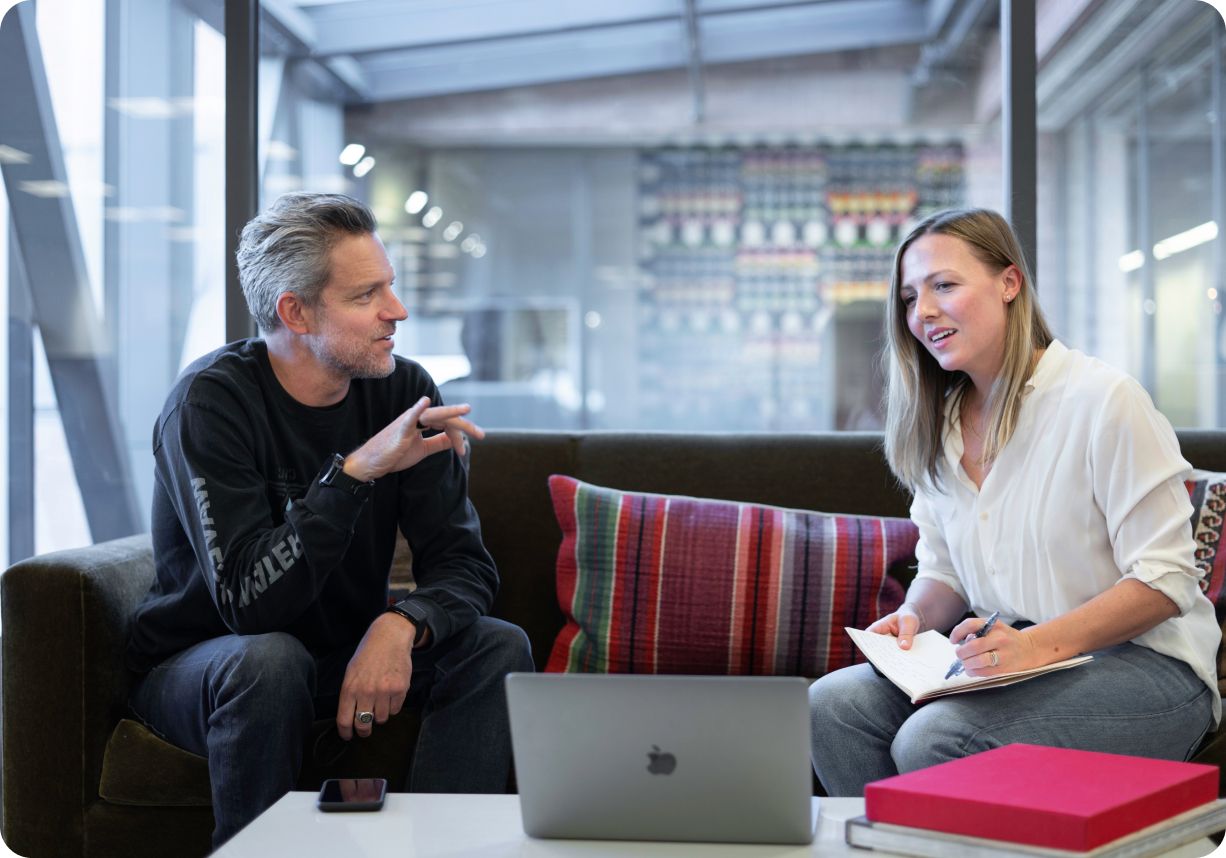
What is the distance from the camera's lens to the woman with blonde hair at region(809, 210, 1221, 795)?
1.51 m

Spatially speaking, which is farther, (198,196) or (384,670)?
(198,196)

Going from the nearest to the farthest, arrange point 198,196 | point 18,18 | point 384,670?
point 384,670 → point 18,18 → point 198,196

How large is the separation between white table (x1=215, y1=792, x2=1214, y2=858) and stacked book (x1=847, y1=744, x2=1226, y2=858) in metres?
0.03

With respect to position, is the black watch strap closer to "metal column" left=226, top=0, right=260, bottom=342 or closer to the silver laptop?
the silver laptop

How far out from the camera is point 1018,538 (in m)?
1.67

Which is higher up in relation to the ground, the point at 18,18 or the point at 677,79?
the point at 677,79

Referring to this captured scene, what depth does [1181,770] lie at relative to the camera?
3.41 ft

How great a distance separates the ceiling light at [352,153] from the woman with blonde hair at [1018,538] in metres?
3.10

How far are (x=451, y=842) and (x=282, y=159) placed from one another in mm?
3572

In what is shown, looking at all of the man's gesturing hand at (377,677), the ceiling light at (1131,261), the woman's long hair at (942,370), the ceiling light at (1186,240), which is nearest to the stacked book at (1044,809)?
the woman's long hair at (942,370)

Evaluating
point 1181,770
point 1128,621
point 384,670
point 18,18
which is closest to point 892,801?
point 1181,770

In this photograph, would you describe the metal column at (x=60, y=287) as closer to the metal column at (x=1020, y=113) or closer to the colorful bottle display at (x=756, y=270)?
the colorful bottle display at (x=756, y=270)

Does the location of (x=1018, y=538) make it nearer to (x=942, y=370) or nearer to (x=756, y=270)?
(x=942, y=370)

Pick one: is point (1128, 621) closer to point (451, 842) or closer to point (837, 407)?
point (451, 842)
